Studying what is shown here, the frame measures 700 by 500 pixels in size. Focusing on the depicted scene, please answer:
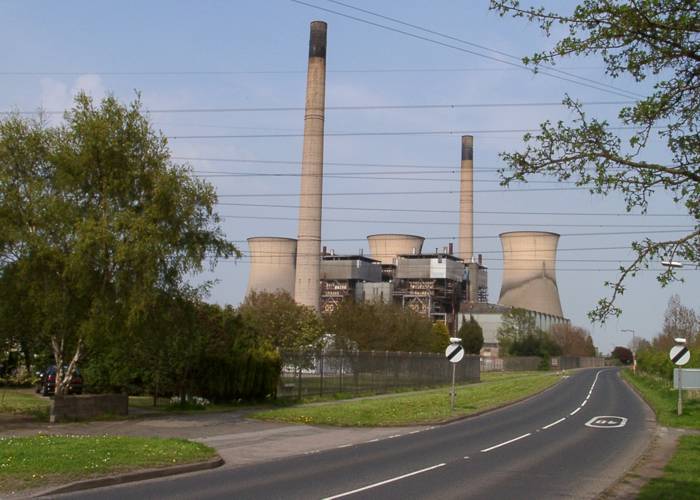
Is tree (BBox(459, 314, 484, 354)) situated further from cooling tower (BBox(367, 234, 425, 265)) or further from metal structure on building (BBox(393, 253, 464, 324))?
cooling tower (BBox(367, 234, 425, 265))

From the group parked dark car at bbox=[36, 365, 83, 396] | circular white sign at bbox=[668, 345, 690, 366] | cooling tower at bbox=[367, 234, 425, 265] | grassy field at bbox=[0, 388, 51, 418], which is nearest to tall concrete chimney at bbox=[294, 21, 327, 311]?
grassy field at bbox=[0, 388, 51, 418]

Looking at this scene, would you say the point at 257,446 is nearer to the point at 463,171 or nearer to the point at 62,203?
the point at 62,203

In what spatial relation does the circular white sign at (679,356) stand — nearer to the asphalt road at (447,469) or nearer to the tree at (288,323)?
the asphalt road at (447,469)

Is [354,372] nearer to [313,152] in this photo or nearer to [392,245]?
[313,152]

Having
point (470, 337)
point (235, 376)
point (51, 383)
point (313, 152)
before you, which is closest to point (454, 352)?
point (235, 376)

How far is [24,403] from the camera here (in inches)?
1238

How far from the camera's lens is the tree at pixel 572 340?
4947 inches

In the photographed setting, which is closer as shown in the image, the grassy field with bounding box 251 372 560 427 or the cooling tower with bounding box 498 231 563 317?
the grassy field with bounding box 251 372 560 427

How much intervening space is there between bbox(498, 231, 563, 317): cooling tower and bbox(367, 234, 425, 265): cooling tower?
12356 millimetres

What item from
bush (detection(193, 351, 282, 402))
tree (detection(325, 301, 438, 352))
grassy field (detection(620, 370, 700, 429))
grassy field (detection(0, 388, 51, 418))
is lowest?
grassy field (detection(0, 388, 51, 418))

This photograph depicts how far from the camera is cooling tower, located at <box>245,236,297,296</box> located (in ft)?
296

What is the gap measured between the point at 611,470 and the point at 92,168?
16.7 metres

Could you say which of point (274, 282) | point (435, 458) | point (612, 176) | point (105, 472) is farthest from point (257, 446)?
point (274, 282)

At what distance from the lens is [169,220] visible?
2572cm
